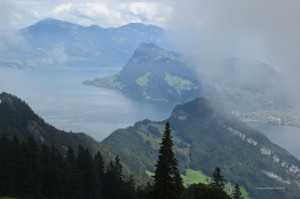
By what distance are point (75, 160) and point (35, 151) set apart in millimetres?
9258

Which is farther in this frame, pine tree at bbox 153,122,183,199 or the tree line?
the tree line

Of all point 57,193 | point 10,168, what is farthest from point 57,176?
point 10,168

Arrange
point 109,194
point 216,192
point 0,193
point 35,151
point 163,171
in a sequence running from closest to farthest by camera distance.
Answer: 1. point 163,171
2. point 216,192
3. point 0,193
4. point 35,151
5. point 109,194

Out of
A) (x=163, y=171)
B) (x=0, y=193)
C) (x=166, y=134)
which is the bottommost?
(x=0, y=193)

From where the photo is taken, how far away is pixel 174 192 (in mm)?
49812

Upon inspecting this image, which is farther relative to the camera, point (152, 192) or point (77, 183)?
point (77, 183)

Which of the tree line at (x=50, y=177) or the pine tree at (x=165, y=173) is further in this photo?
the tree line at (x=50, y=177)

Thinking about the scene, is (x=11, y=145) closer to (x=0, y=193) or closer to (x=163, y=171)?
(x=0, y=193)

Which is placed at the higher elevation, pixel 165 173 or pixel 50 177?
pixel 165 173

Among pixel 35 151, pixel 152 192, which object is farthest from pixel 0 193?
pixel 152 192

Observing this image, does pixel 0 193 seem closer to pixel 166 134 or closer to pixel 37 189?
pixel 37 189

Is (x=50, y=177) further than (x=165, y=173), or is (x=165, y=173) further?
(x=50, y=177)

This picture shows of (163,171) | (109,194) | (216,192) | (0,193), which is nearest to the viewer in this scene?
(163,171)

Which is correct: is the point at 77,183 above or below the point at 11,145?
below
